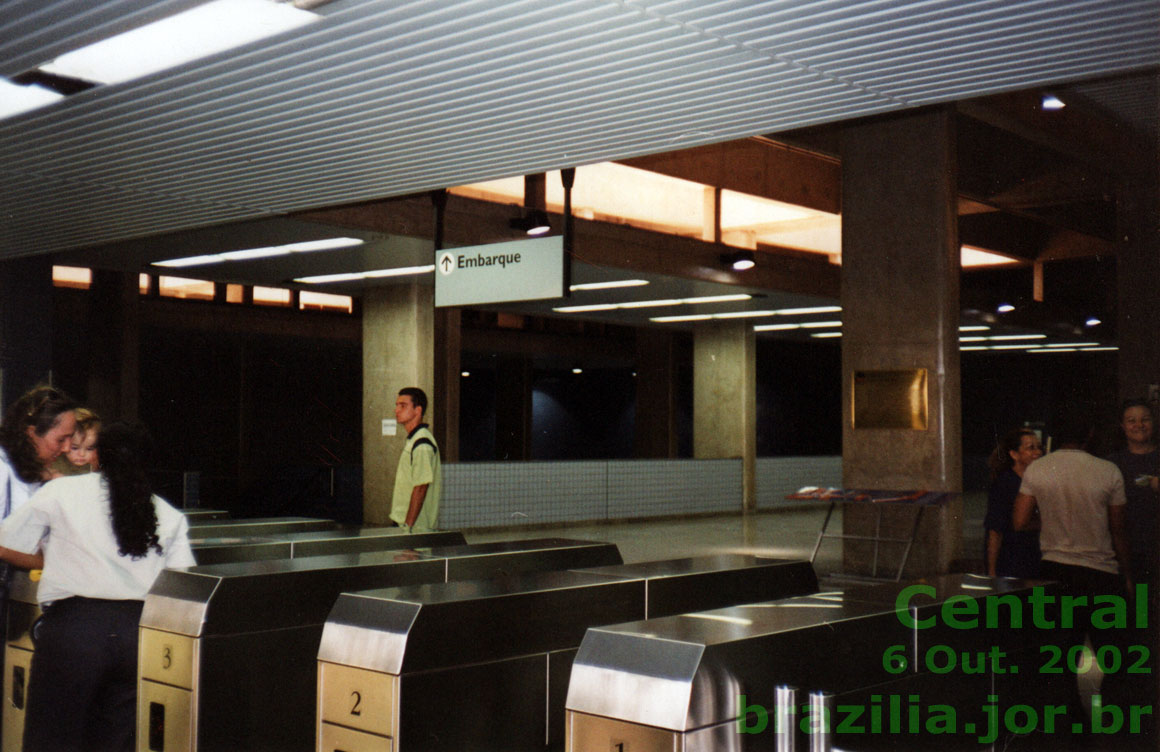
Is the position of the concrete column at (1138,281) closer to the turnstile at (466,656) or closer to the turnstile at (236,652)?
the turnstile at (466,656)

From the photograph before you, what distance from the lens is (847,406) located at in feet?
30.2

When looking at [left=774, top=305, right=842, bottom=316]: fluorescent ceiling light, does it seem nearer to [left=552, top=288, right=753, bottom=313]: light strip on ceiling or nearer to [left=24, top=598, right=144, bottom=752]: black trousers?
[left=552, top=288, right=753, bottom=313]: light strip on ceiling

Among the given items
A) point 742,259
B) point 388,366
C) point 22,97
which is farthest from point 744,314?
point 22,97

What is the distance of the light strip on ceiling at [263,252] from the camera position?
1015 centimetres

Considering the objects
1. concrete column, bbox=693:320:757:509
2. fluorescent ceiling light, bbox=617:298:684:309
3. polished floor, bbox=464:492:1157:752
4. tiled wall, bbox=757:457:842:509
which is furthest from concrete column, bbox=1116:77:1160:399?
tiled wall, bbox=757:457:842:509

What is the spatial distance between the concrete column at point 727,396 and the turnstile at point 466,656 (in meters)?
14.6

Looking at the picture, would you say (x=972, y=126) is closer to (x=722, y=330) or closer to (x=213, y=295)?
(x=722, y=330)

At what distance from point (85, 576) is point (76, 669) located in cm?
32

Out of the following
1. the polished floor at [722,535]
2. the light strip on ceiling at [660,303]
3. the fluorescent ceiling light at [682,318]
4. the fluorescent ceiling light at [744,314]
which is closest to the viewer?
the polished floor at [722,535]

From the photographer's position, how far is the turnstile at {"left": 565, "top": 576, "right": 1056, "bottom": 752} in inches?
106

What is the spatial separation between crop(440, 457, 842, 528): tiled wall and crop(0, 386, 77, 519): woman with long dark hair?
10019 mm

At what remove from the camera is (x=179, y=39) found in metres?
4.02

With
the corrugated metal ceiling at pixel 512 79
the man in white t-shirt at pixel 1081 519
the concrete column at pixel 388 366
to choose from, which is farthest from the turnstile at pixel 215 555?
the concrete column at pixel 388 366

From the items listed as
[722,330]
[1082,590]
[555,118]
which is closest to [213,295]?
[722,330]
